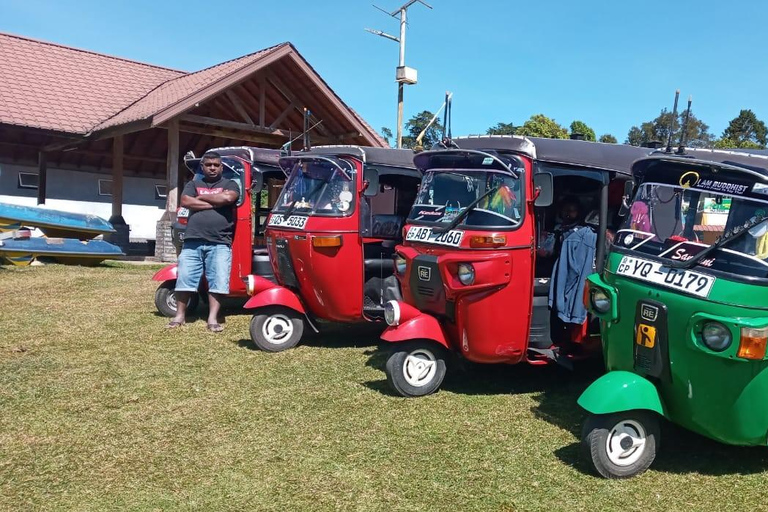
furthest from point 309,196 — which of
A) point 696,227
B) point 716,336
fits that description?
point 716,336

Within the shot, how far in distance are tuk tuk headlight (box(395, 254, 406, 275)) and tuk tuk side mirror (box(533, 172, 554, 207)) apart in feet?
4.06

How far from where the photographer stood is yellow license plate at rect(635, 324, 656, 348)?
3.75m

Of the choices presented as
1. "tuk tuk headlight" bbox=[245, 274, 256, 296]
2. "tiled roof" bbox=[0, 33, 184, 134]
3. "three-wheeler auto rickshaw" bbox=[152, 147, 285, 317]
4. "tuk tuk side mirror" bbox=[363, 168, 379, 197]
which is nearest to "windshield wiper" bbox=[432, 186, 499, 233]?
"tuk tuk side mirror" bbox=[363, 168, 379, 197]

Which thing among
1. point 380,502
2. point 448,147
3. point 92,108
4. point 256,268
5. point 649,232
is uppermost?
point 92,108

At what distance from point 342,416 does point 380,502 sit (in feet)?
4.40

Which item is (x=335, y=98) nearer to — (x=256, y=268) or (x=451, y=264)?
(x=256, y=268)

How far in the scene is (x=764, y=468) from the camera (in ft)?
12.9

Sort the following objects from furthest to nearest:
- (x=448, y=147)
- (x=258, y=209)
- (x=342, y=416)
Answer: (x=258, y=209) → (x=448, y=147) → (x=342, y=416)

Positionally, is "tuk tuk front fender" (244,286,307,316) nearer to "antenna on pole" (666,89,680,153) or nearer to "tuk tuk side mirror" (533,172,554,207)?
"tuk tuk side mirror" (533,172,554,207)

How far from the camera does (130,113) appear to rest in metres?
15.8

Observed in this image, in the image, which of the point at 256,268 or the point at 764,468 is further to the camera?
the point at 256,268

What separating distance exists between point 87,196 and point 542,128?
2340 centimetres

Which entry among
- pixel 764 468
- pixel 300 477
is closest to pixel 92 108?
pixel 300 477

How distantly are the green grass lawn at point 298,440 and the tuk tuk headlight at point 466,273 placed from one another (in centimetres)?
97
